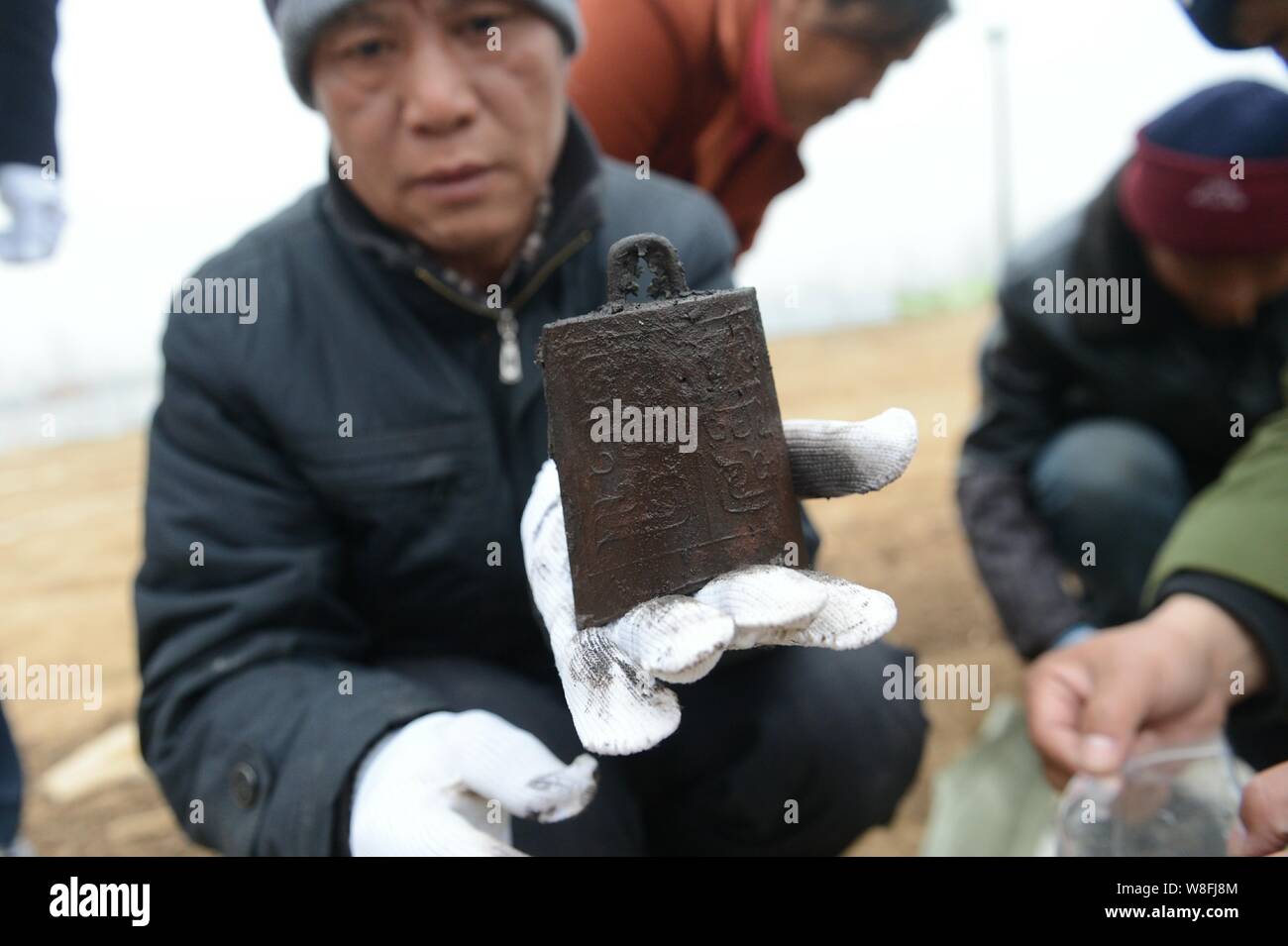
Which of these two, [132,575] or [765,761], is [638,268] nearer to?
[765,761]

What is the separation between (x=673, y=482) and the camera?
59 centimetres

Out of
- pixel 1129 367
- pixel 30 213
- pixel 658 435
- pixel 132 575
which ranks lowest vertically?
pixel 132 575

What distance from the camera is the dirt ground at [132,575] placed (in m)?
1.70

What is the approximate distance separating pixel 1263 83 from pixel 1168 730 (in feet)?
2.35

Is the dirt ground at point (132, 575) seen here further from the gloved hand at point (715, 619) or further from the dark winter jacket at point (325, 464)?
the dark winter jacket at point (325, 464)

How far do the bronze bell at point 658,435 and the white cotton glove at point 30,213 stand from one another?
69 cm

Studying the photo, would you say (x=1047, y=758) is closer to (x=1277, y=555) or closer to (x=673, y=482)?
(x=1277, y=555)

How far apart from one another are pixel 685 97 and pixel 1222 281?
31.8 inches

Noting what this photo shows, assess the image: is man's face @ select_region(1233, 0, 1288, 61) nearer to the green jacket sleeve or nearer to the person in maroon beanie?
the person in maroon beanie

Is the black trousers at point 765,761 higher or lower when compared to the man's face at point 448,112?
lower

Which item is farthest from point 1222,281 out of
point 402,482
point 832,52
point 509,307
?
point 402,482

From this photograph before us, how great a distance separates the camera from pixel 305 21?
74cm

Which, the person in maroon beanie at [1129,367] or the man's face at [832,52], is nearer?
the man's face at [832,52]

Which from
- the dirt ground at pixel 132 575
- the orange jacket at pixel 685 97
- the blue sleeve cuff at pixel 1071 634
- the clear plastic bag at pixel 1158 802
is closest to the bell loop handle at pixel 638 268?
the dirt ground at pixel 132 575
